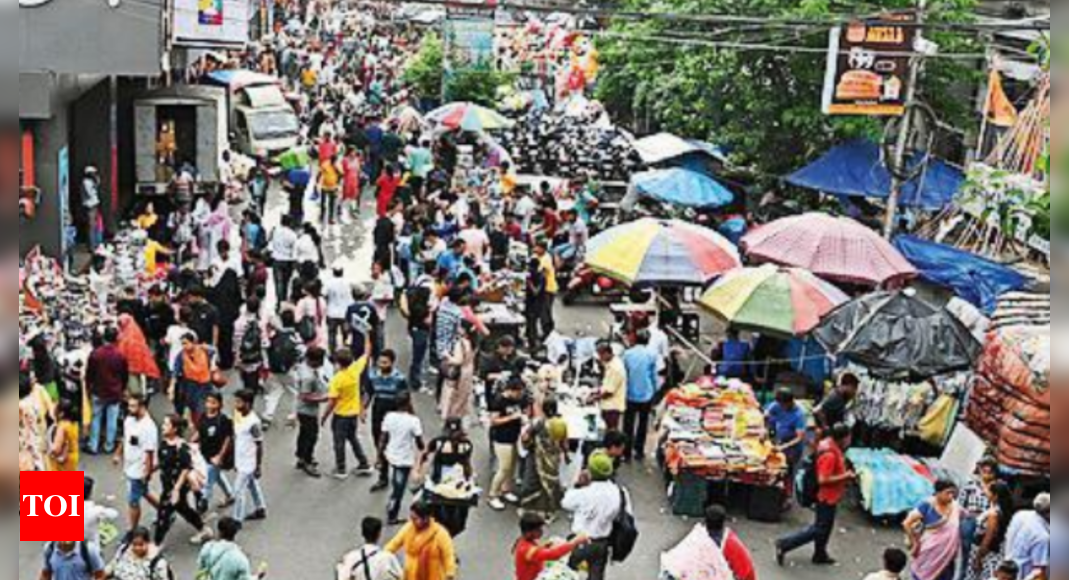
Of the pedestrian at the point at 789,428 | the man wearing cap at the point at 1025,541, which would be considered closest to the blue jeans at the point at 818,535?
the pedestrian at the point at 789,428

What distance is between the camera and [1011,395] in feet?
38.8

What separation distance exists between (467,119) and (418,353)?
11963mm

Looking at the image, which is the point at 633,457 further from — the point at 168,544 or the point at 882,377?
the point at 168,544

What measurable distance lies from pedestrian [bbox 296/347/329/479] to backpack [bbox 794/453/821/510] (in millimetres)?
4540

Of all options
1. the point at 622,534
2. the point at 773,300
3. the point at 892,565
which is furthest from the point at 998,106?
the point at 892,565

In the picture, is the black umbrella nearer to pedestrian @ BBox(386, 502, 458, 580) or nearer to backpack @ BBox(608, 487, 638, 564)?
backpack @ BBox(608, 487, 638, 564)

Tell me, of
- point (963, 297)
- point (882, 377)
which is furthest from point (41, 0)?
point (963, 297)

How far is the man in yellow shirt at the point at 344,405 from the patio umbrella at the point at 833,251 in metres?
6.15

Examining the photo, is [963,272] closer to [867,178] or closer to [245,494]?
[867,178]

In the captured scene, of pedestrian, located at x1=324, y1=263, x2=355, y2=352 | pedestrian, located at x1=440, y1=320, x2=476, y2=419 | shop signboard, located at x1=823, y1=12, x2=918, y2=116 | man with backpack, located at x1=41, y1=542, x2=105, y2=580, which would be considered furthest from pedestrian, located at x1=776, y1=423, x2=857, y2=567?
shop signboard, located at x1=823, y1=12, x2=918, y2=116

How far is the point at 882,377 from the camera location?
13.9 meters

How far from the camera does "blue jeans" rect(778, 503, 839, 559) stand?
11.8 meters

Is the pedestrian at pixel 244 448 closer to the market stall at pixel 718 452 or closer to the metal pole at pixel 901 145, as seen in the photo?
the market stall at pixel 718 452

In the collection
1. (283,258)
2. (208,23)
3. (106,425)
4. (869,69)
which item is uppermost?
(208,23)
